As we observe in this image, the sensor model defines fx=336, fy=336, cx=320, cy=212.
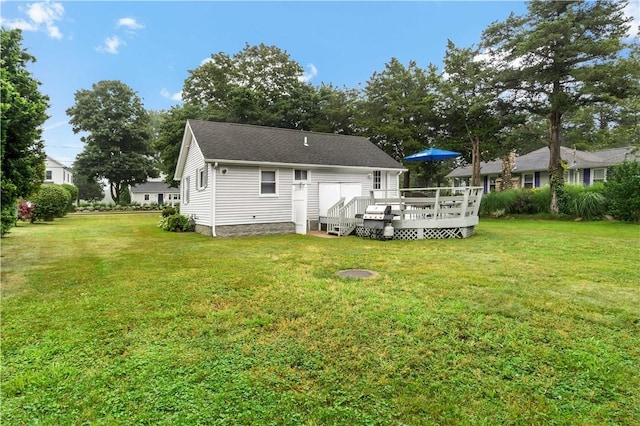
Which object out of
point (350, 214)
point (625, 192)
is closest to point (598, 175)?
point (625, 192)

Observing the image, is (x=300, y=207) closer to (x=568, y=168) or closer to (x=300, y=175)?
(x=300, y=175)

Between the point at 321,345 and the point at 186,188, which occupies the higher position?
the point at 186,188

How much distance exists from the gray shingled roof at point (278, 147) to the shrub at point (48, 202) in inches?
443

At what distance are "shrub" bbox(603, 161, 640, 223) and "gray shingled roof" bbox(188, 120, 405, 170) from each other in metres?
8.78

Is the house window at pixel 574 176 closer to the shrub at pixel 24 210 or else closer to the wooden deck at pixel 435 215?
the wooden deck at pixel 435 215

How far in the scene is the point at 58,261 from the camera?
7.20m

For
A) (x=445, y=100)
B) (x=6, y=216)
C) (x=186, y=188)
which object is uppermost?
(x=445, y=100)

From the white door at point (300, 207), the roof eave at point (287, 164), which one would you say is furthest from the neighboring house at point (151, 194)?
the white door at point (300, 207)

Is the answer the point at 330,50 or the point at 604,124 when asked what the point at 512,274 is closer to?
the point at 330,50

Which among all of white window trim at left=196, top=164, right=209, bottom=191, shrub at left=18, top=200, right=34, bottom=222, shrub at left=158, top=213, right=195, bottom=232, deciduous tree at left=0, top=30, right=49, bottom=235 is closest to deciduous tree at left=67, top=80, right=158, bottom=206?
shrub at left=18, top=200, right=34, bottom=222

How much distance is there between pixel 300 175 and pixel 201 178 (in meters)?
3.92

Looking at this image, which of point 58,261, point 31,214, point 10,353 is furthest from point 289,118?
point 10,353

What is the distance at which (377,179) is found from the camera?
15.8 m

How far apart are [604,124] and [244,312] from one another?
42128mm
